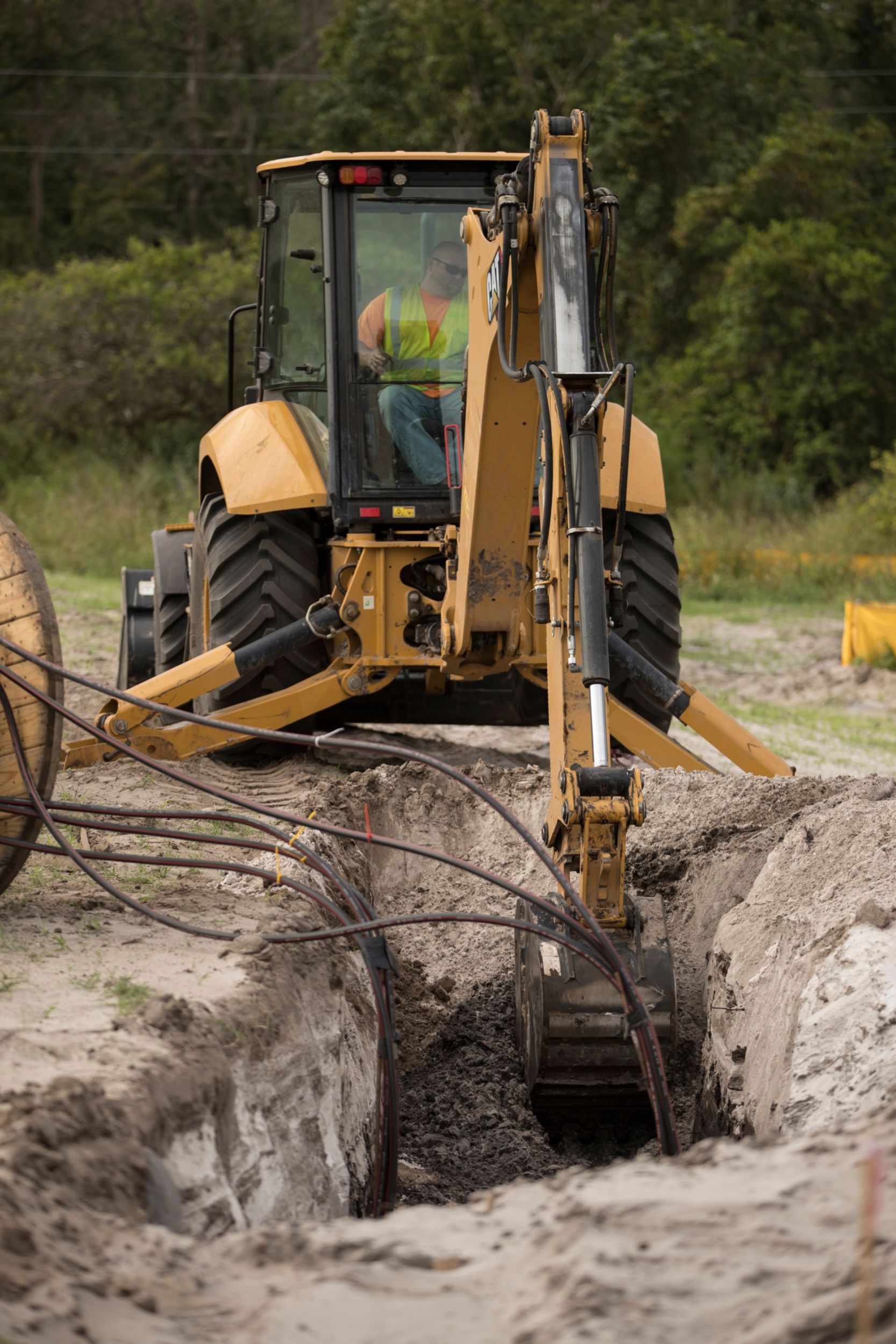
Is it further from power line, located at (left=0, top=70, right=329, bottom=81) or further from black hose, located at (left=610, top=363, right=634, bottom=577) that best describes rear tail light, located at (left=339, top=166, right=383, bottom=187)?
power line, located at (left=0, top=70, right=329, bottom=81)

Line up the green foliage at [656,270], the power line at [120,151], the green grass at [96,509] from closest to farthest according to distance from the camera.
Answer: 1. the green grass at [96,509]
2. the green foliage at [656,270]
3. the power line at [120,151]

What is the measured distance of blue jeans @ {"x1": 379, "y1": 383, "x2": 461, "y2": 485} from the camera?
20.3ft

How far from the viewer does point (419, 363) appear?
20.2 feet

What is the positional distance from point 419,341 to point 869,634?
21.1 feet

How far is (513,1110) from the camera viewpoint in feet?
13.8

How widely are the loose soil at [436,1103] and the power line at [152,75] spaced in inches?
1064

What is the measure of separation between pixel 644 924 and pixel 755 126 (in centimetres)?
2085

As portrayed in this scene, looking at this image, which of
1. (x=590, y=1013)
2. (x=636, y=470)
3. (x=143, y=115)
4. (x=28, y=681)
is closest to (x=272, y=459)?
(x=636, y=470)

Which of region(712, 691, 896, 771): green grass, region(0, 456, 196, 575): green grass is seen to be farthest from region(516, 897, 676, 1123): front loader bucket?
region(0, 456, 196, 575): green grass

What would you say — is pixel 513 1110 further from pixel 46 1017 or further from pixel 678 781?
pixel 678 781

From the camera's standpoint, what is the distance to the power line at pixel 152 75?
29.6 metres

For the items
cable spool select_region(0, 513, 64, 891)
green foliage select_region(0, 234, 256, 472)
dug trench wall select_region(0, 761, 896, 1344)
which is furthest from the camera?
green foliage select_region(0, 234, 256, 472)

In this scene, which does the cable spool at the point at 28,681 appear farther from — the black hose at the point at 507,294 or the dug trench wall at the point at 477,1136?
the black hose at the point at 507,294

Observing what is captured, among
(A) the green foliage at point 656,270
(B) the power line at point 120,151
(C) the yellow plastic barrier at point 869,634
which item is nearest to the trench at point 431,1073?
(C) the yellow plastic barrier at point 869,634
